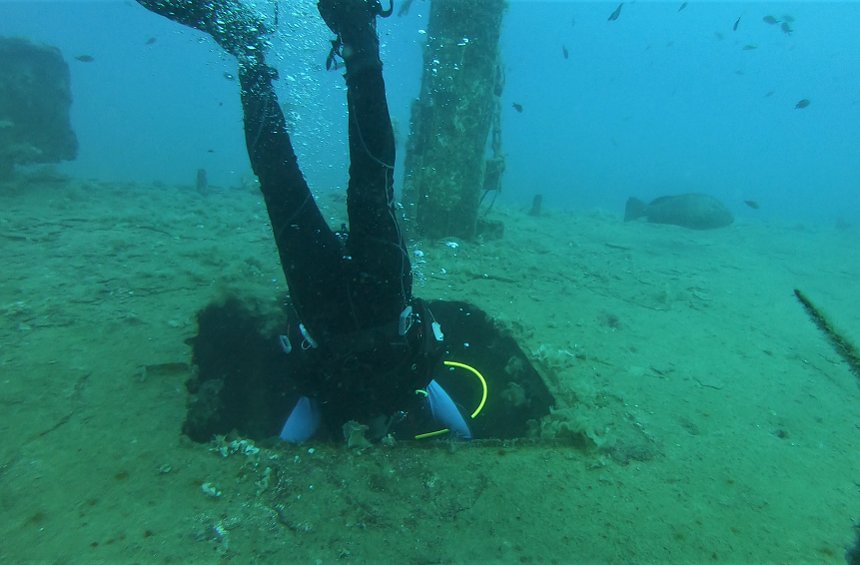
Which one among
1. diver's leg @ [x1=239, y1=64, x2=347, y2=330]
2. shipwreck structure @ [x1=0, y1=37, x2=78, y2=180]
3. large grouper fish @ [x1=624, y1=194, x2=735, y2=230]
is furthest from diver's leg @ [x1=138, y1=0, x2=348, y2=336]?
large grouper fish @ [x1=624, y1=194, x2=735, y2=230]

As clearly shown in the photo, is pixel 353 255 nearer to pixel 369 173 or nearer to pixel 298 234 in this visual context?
pixel 298 234

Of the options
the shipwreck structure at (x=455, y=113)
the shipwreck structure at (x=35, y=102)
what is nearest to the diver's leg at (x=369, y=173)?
the shipwreck structure at (x=455, y=113)

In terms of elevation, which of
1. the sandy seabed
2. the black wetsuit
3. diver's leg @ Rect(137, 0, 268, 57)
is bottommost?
the sandy seabed

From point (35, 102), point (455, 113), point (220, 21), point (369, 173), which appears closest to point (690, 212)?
point (455, 113)

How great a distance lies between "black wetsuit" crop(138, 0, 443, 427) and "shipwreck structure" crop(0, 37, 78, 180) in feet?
30.5

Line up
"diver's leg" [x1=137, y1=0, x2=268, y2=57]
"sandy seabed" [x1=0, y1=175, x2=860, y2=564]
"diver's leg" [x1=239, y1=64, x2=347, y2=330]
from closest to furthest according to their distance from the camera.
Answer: "sandy seabed" [x1=0, y1=175, x2=860, y2=564], "diver's leg" [x1=239, y1=64, x2=347, y2=330], "diver's leg" [x1=137, y1=0, x2=268, y2=57]

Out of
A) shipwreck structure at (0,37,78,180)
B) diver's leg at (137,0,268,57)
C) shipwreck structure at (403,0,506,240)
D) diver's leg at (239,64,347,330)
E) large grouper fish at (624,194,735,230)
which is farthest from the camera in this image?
large grouper fish at (624,194,735,230)

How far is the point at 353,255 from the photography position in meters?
2.36

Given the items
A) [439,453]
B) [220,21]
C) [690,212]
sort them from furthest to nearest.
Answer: [690,212] → [220,21] → [439,453]

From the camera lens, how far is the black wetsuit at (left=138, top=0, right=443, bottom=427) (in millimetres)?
2203

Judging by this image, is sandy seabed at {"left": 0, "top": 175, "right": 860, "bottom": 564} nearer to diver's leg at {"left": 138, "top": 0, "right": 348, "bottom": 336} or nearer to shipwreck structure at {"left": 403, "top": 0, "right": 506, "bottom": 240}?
diver's leg at {"left": 138, "top": 0, "right": 348, "bottom": 336}

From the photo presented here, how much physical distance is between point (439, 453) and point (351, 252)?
1221 mm

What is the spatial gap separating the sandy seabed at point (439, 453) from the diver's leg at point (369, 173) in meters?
0.86

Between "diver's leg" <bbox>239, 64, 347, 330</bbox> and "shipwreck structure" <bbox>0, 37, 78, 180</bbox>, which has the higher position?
"shipwreck structure" <bbox>0, 37, 78, 180</bbox>
